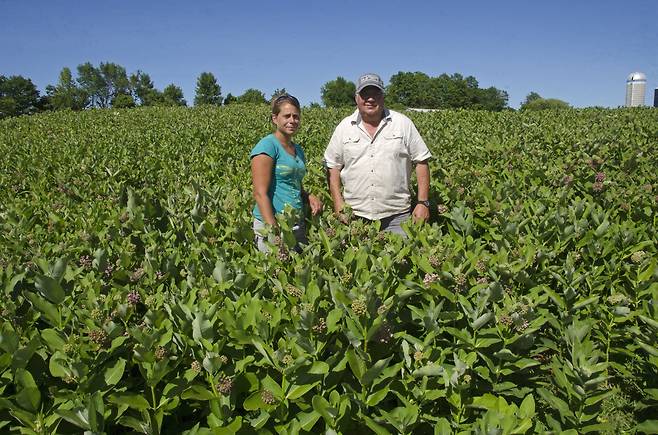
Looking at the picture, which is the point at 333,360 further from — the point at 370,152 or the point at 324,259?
the point at 370,152

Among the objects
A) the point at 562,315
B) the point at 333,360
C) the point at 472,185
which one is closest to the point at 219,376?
the point at 333,360

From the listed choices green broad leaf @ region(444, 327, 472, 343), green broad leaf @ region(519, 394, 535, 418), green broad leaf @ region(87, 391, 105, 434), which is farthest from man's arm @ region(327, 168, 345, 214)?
green broad leaf @ region(87, 391, 105, 434)

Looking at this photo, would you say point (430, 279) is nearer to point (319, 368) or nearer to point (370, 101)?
point (319, 368)

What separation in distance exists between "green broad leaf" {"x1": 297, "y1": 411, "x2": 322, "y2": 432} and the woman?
1678 mm

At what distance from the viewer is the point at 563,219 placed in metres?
3.60

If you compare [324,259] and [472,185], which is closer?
[324,259]

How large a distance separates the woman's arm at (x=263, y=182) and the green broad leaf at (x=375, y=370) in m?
1.82

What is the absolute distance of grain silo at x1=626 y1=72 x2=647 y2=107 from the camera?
39.6 metres

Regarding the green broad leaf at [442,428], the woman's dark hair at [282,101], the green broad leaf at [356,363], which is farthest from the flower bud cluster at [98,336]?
the woman's dark hair at [282,101]

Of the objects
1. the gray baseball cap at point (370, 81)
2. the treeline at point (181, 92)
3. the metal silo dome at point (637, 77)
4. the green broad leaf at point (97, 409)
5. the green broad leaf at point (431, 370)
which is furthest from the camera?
the treeline at point (181, 92)

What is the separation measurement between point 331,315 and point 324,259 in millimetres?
743

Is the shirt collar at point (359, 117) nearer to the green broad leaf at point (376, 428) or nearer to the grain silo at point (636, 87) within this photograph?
the green broad leaf at point (376, 428)

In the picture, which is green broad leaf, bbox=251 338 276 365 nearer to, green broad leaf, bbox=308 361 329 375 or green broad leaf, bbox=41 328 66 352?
green broad leaf, bbox=308 361 329 375

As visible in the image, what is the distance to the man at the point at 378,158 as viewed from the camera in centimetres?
426
